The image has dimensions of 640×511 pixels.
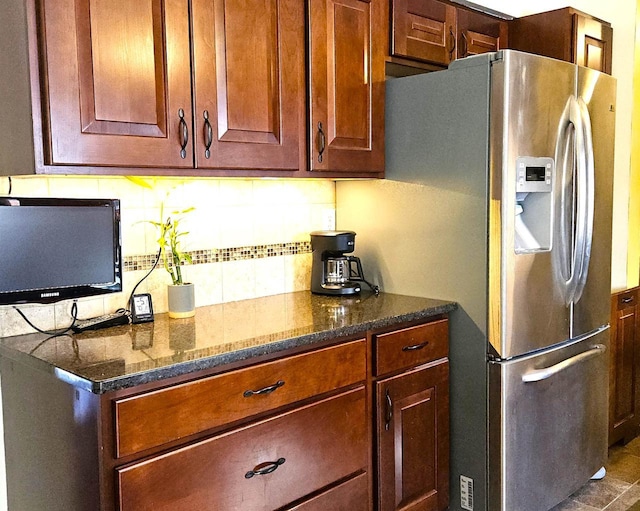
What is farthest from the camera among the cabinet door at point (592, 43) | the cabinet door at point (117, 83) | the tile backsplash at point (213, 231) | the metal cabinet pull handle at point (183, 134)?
the cabinet door at point (592, 43)

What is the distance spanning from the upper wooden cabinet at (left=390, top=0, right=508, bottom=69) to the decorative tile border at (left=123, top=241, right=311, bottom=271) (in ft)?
2.85

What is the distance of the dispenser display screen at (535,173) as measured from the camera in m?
2.32

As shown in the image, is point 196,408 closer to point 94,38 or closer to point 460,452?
point 94,38

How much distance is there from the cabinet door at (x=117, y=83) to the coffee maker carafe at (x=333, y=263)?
774 mm

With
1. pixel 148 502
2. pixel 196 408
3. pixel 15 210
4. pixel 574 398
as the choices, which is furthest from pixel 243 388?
pixel 574 398

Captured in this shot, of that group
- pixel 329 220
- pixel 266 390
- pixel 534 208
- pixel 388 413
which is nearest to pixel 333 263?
pixel 329 220

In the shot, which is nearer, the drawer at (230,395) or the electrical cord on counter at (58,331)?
the drawer at (230,395)

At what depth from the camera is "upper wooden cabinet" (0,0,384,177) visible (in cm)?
169

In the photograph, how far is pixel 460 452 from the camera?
247 cm

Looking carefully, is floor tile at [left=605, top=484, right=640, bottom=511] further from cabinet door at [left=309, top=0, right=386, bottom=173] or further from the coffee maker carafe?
cabinet door at [left=309, top=0, right=386, bottom=173]

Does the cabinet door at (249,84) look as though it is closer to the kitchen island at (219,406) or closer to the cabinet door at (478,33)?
the kitchen island at (219,406)

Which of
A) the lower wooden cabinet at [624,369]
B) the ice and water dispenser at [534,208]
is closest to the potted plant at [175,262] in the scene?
the ice and water dispenser at [534,208]

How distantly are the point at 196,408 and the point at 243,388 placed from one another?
0.51ft

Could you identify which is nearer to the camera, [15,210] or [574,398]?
[15,210]
